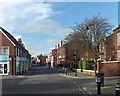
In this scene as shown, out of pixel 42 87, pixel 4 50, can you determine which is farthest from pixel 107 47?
pixel 42 87

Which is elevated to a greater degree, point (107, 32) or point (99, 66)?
point (107, 32)

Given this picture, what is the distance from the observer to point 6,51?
3350 cm

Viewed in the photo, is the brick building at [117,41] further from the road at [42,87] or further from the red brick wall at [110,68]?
the road at [42,87]

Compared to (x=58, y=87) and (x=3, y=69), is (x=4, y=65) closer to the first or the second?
(x=3, y=69)

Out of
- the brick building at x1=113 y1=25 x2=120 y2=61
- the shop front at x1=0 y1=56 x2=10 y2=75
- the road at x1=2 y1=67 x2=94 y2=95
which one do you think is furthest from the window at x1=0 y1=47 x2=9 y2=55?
the brick building at x1=113 y1=25 x2=120 y2=61

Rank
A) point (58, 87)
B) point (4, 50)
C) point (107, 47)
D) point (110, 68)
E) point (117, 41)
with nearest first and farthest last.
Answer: point (58, 87), point (110, 68), point (4, 50), point (117, 41), point (107, 47)

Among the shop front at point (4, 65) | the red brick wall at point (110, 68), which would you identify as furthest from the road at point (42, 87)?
the shop front at point (4, 65)

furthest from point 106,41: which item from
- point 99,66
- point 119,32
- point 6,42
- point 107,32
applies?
point 6,42

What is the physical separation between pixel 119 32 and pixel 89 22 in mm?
7081

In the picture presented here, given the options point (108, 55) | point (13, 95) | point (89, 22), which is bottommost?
point (13, 95)

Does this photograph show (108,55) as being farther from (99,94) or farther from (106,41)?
(99,94)

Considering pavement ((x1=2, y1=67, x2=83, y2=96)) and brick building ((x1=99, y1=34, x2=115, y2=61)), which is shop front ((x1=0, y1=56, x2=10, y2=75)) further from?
brick building ((x1=99, y1=34, x2=115, y2=61))

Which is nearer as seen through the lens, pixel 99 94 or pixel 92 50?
pixel 99 94

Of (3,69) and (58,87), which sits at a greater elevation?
(3,69)
